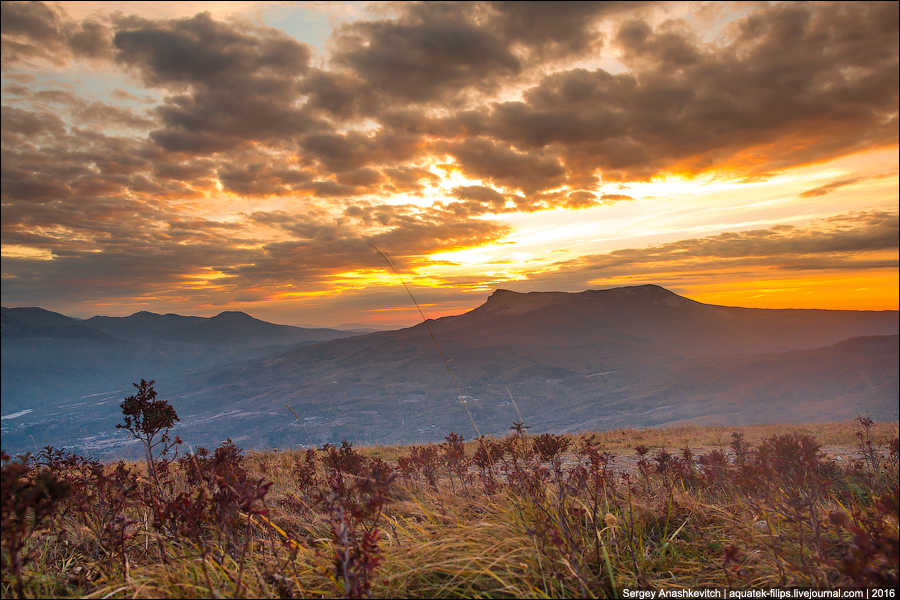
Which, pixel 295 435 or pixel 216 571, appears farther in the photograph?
pixel 295 435

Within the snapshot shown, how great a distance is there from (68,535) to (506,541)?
4814 mm

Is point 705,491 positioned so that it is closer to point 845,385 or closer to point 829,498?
point 829,498

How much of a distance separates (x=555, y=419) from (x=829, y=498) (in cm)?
17999

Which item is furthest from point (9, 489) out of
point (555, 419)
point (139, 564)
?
point (555, 419)

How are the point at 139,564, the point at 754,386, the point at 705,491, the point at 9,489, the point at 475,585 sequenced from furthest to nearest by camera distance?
the point at 754,386 → the point at 705,491 → the point at 139,564 → the point at 475,585 → the point at 9,489

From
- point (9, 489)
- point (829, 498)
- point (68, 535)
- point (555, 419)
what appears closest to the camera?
point (9, 489)

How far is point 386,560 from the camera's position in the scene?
3.04 m

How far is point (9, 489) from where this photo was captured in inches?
86.7

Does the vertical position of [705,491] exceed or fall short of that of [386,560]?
it falls short

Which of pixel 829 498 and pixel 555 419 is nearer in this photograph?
pixel 829 498

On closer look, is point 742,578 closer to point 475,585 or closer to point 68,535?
point 475,585

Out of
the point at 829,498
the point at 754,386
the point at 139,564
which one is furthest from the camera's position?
the point at 754,386

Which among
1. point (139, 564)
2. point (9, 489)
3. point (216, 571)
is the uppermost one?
point (9, 489)

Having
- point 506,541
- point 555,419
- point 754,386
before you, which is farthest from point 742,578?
point 754,386
